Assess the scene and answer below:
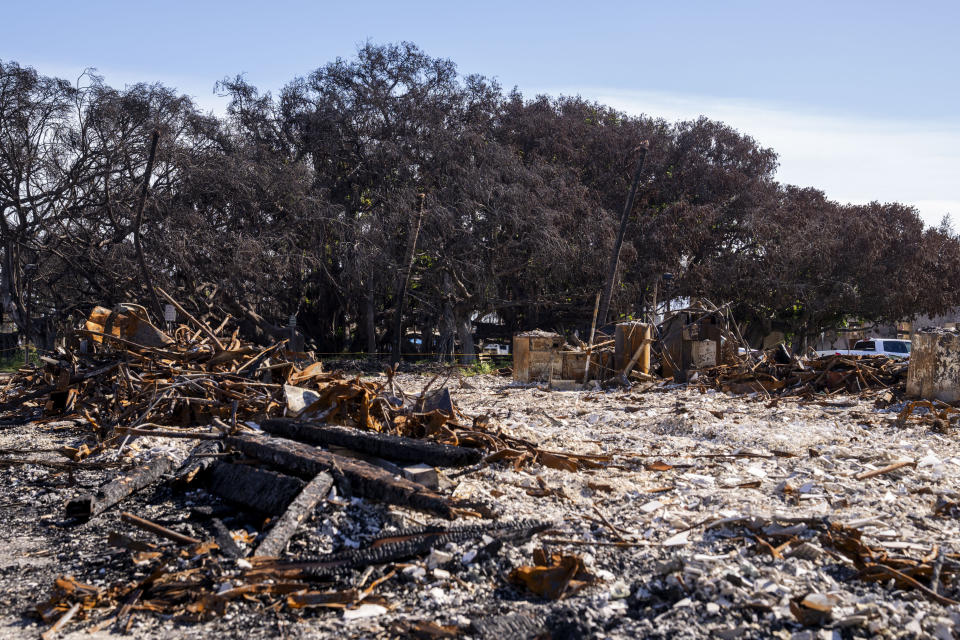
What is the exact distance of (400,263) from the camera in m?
24.6

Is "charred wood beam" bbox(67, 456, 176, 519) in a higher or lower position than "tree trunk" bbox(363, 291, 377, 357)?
lower

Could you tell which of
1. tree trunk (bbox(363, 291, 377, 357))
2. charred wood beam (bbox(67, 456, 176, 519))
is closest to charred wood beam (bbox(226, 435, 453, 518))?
charred wood beam (bbox(67, 456, 176, 519))

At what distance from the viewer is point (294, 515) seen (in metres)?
4.50

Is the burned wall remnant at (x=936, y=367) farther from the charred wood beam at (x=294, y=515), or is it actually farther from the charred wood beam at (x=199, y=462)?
the charred wood beam at (x=199, y=462)

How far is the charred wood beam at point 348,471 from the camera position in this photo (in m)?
4.70

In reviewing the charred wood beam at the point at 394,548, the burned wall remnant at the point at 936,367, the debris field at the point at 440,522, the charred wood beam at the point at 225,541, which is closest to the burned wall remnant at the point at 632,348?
the burned wall remnant at the point at 936,367

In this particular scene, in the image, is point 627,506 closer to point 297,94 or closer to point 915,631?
point 915,631

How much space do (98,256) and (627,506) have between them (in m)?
21.2

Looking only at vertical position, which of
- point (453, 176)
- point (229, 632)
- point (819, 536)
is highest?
point (453, 176)

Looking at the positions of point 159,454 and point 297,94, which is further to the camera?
point 297,94

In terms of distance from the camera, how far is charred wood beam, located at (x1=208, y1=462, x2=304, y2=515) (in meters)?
4.91

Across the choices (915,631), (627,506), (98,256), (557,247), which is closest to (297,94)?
(98,256)

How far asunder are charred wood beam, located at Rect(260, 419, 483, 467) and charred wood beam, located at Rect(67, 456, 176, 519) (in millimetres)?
1048

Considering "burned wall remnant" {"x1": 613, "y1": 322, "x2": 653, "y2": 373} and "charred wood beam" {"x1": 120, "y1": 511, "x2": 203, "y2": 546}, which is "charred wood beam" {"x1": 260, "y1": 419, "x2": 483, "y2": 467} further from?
"burned wall remnant" {"x1": 613, "y1": 322, "x2": 653, "y2": 373}
